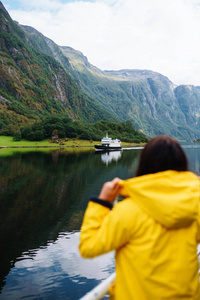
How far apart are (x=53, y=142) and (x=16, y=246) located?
108m

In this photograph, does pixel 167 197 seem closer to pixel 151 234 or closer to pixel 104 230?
pixel 151 234

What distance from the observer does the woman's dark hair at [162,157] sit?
2.26 meters

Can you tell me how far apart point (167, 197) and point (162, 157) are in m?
0.44

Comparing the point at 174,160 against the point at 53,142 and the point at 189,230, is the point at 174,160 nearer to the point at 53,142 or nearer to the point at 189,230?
the point at 189,230

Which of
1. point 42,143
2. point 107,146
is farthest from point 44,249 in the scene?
point 42,143

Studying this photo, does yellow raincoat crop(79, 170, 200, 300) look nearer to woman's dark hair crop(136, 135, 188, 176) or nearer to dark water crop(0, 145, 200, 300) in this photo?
A: woman's dark hair crop(136, 135, 188, 176)

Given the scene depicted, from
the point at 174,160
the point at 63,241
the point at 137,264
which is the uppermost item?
the point at 174,160

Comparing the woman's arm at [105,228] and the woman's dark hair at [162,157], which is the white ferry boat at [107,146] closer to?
the woman's dark hair at [162,157]

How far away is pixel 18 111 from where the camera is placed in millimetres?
171750

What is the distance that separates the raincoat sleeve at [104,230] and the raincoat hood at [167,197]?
0.17 m

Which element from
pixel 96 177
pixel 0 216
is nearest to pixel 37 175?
pixel 96 177

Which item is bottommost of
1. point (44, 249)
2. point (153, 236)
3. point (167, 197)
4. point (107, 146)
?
point (44, 249)

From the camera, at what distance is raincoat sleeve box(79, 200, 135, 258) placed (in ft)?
6.59

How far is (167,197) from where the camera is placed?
6.41ft
